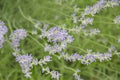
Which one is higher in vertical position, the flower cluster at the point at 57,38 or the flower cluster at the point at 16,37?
the flower cluster at the point at 16,37

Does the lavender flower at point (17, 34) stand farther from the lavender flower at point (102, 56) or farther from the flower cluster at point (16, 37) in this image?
the lavender flower at point (102, 56)

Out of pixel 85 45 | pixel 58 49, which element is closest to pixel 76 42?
pixel 85 45

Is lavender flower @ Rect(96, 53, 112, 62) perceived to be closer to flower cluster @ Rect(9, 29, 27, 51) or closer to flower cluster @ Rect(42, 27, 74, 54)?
flower cluster @ Rect(42, 27, 74, 54)

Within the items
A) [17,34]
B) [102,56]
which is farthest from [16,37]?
[102,56]

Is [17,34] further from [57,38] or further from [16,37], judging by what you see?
[57,38]

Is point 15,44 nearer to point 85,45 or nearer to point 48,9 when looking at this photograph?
point 85,45

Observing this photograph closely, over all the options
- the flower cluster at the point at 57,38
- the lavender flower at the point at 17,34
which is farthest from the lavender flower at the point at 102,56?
the lavender flower at the point at 17,34

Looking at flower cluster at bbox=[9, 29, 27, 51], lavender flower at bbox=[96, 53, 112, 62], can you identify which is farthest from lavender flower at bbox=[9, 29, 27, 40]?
lavender flower at bbox=[96, 53, 112, 62]

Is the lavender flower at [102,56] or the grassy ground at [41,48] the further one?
the grassy ground at [41,48]
